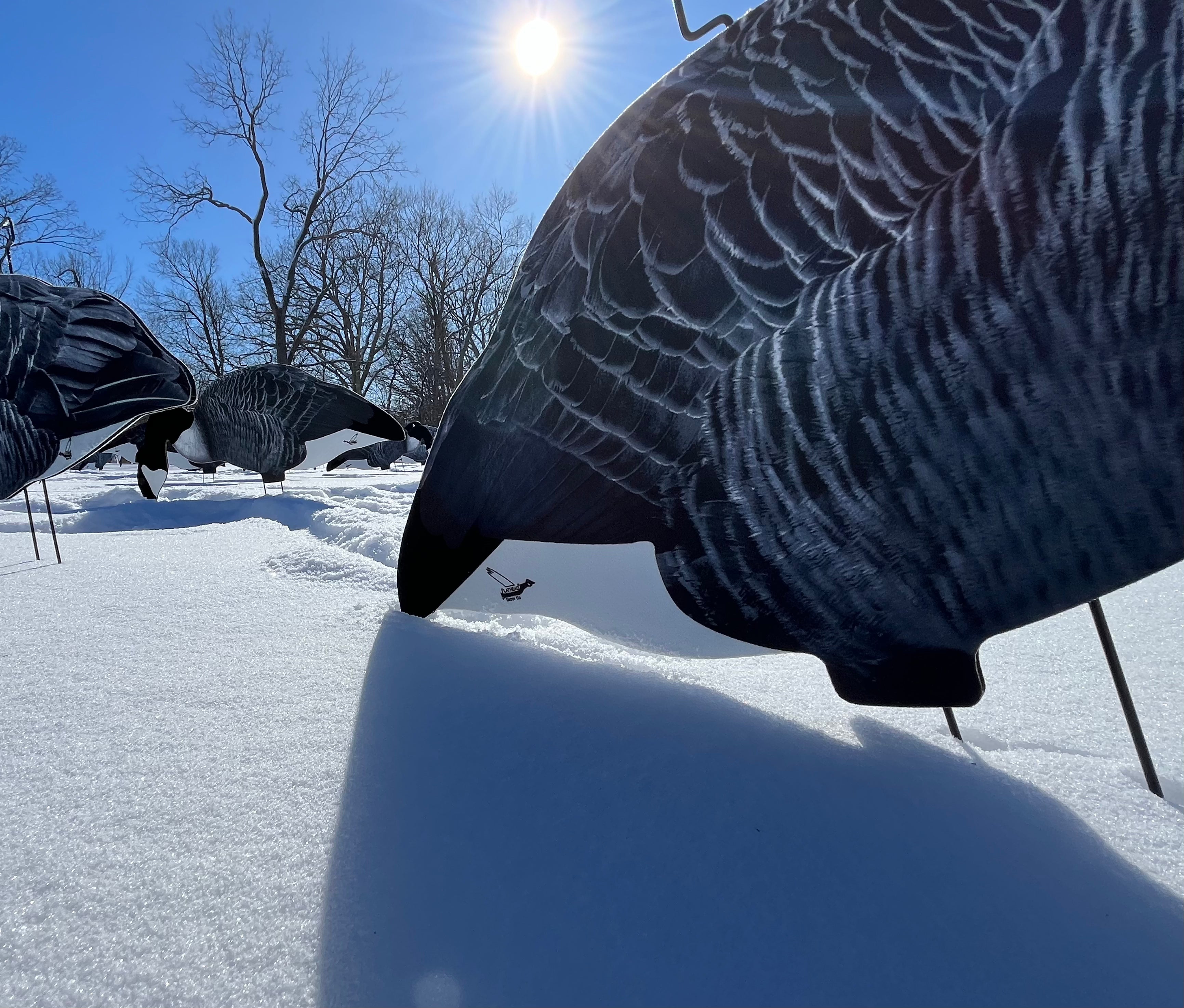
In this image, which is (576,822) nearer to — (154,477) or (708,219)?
(708,219)

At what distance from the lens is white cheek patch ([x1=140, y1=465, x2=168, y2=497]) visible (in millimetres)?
3877

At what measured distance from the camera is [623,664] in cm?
90

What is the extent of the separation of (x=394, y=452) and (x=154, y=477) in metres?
7.66

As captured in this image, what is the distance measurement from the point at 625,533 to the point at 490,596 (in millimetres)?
350

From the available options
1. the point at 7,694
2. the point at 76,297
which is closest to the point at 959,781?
the point at 7,694

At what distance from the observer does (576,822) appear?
504 millimetres

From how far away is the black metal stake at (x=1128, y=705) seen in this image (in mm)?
573

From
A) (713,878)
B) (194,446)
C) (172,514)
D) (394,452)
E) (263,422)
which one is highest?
(263,422)

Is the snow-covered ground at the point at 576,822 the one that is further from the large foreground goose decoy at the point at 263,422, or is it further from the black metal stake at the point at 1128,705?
the large foreground goose decoy at the point at 263,422

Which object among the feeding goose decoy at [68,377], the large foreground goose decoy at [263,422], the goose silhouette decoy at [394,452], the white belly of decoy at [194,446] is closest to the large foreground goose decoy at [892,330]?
the feeding goose decoy at [68,377]

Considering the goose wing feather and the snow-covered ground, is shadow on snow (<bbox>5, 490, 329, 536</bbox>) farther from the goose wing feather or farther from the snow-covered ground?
the goose wing feather

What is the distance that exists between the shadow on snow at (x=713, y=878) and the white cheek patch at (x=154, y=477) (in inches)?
166

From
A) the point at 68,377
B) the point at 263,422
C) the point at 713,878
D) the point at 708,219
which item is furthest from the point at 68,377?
the point at 263,422

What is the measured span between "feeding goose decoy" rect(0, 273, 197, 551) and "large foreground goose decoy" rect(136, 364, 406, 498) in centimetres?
218
